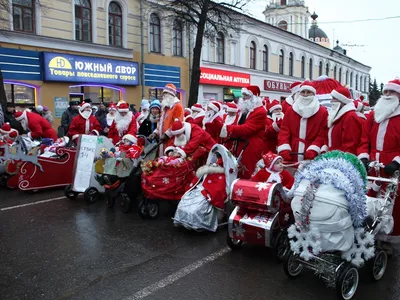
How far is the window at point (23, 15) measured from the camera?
46.2 ft

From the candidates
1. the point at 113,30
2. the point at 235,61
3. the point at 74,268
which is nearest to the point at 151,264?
the point at 74,268

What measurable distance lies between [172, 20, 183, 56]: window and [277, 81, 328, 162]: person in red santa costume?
52.2 feet

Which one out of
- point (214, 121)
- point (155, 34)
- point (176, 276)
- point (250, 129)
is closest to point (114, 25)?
point (155, 34)

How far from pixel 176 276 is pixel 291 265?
1158mm

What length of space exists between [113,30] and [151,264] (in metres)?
15.3

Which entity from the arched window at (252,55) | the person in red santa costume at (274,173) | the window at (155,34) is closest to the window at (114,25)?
the window at (155,34)

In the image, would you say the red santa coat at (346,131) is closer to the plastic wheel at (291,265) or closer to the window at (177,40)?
the plastic wheel at (291,265)

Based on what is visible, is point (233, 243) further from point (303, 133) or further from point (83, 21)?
point (83, 21)

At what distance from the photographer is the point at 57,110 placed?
50.1ft

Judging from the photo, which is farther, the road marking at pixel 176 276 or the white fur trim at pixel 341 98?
the white fur trim at pixel 341 98

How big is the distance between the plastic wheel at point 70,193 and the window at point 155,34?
44.5 ft

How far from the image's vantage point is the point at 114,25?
58.1 feet

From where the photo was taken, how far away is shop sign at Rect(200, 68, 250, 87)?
75.8 ft

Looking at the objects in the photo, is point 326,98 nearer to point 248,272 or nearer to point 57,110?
point 248,272
